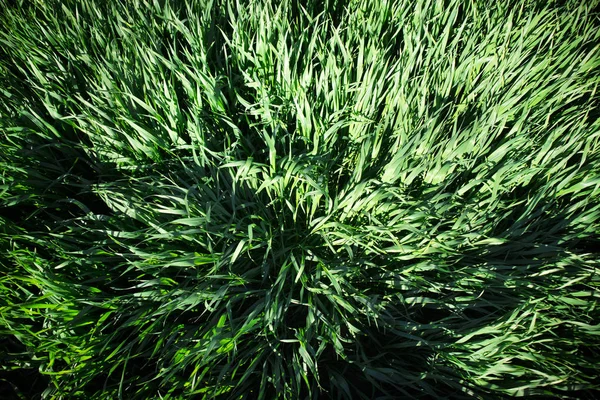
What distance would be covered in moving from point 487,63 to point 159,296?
160cm

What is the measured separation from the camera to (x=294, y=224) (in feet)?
4.57

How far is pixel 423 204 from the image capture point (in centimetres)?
129

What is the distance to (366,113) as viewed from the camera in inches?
57.9

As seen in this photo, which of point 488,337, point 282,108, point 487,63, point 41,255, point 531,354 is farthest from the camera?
point 487,63

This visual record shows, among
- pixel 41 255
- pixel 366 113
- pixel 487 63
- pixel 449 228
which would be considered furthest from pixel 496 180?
pixel 41 255

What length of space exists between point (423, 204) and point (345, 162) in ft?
1.07

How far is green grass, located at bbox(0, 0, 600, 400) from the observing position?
46.2 inches

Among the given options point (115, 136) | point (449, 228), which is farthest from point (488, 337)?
point (115, 136)

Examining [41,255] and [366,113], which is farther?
[366,113]

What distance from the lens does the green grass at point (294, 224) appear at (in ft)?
3.85

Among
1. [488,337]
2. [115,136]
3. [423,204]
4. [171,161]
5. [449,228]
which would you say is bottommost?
[488,337]

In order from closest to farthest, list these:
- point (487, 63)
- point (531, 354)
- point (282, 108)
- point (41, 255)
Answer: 1. point (531, 354)
2. point (41, 255)
3. point (282, 108)
4. point (487, 63)

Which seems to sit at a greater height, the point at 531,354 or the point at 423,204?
the point at 423,204

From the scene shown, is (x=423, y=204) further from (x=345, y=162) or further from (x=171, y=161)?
(x=171, y=161)
